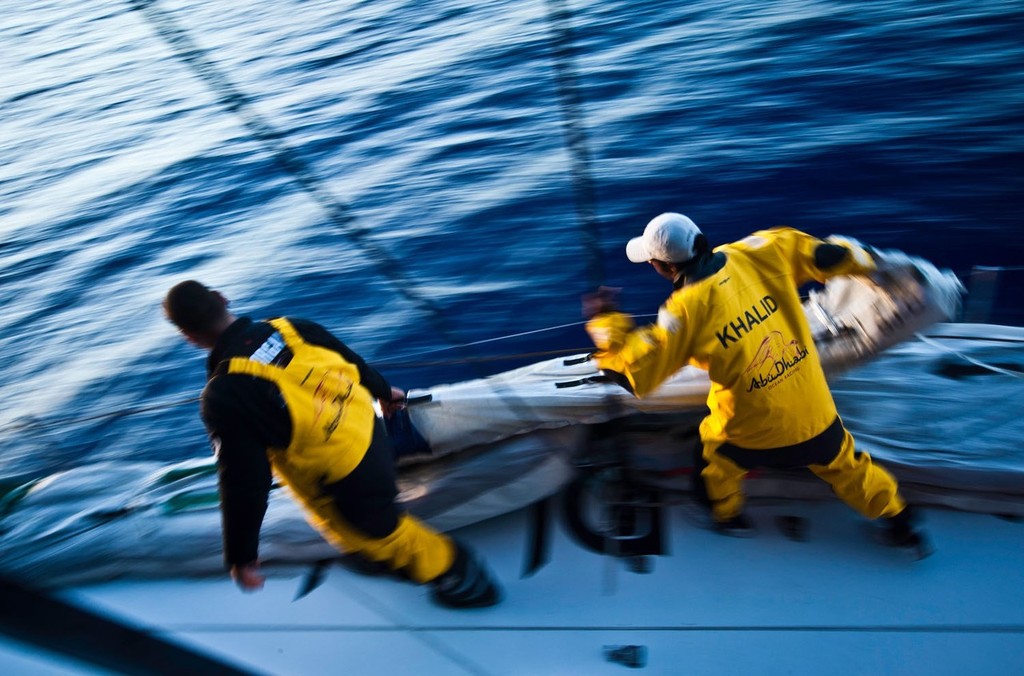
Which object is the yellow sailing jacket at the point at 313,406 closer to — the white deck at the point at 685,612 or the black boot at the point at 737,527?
the white deck at the point at 685,612

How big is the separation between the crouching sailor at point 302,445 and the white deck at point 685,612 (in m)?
0.21

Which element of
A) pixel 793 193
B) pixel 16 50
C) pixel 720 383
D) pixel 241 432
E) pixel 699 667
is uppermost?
pixel 16 50

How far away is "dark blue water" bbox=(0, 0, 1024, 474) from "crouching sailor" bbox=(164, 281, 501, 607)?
513 mm

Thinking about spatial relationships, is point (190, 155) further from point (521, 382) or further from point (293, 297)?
point (521, 382)

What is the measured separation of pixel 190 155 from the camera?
30.6 ft

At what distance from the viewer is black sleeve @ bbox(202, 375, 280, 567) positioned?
2.19 m

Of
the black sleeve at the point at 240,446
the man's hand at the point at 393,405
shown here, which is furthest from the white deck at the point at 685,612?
the man's hand at the point at 393,405

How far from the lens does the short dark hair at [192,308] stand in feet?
7.47

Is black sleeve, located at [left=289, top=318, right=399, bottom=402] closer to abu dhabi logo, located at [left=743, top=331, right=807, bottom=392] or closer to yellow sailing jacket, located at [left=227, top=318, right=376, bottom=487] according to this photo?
yellow sailing jacket, located at [left=227, top=318, right=376, bottom=487]

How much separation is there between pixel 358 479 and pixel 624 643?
0.94 metres

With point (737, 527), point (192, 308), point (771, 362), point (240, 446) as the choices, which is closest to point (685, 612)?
point (737, 527)

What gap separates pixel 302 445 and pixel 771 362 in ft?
4.43

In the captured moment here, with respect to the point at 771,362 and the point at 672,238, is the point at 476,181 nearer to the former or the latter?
the point at 672,238

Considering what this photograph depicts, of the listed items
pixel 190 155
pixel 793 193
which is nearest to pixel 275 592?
pixel 793 193
